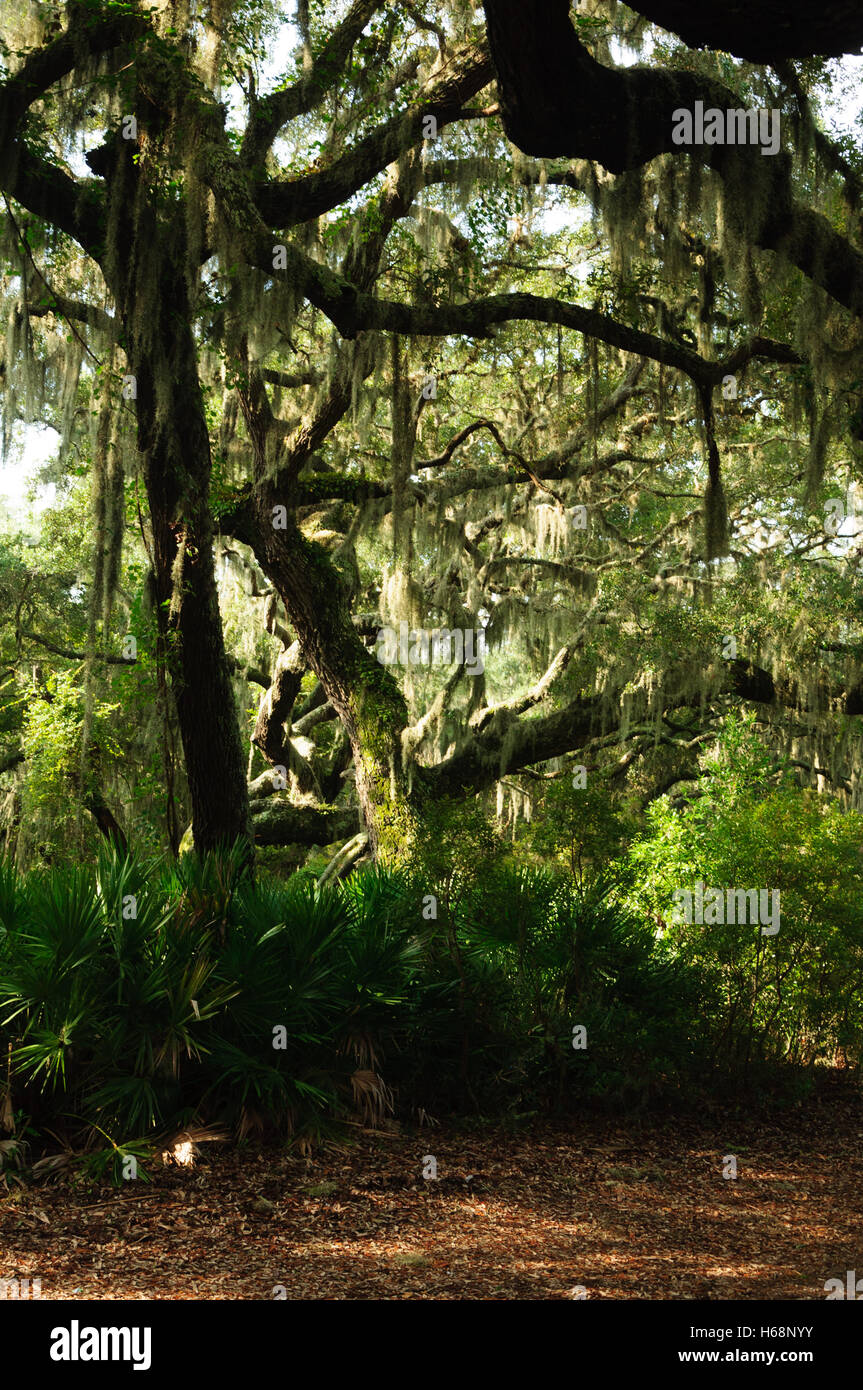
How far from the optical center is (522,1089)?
710cm

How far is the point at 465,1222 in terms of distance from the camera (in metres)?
5.30

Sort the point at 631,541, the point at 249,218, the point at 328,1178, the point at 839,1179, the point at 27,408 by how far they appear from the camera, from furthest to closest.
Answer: the point at 631,541, the point at 27,408, the point at 249,218, the point at 839,1179, the point at 328,1178

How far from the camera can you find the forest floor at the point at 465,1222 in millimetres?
4359

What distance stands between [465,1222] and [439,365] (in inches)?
373

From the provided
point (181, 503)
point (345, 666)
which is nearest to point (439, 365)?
point (345, 666)

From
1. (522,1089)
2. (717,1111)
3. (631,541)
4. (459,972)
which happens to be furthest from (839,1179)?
(631,541)

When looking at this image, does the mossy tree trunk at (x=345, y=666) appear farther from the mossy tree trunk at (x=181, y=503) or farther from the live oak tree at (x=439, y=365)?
the mossy tree trunk at (x=181, y=503)

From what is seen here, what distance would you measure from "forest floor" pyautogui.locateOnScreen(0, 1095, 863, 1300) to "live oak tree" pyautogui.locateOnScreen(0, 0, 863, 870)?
3234 millimetres

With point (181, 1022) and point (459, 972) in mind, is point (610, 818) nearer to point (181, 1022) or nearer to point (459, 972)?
point (459, 972)

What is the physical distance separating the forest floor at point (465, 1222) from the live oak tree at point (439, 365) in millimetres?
3234

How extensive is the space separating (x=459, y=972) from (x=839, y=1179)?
2537 millimetres

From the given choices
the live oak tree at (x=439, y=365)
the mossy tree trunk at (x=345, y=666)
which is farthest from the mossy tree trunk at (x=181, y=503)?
the mossy tree trunk at (x=345, y=666)

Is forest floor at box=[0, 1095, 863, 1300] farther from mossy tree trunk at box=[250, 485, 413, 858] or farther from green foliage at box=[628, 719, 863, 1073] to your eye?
mossy tree trunk at box=[250, 485, 413, 858]

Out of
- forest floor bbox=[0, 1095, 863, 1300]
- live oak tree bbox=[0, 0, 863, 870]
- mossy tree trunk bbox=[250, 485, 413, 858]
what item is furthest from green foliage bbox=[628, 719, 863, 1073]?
mossy tree trunk bbox=[250, 485, 413, 858]
